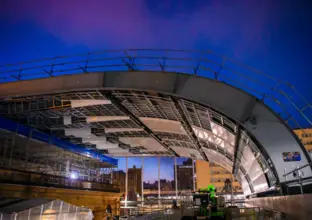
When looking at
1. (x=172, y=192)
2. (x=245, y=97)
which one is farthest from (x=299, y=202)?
(x=172, y=192)

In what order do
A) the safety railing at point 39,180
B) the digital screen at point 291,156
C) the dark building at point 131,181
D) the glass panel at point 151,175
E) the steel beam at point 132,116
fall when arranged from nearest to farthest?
the digital screen at point 291,156 → the steel beam at point 132,116 → the safety railing at point 39,180 → the glass panel at point 151,175 → the dark building at point 131,181

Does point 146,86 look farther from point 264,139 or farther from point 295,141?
point 295,141

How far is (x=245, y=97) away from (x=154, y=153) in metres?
27.4

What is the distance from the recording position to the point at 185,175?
42.1 m

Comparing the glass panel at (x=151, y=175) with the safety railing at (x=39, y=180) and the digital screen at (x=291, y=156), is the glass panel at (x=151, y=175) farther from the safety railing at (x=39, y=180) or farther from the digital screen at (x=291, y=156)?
the digital screen at (x=291, y=156)

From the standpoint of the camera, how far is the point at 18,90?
17.9 m

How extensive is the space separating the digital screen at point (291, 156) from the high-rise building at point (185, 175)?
30.7 metres

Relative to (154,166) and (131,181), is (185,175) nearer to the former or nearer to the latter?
(154,166)

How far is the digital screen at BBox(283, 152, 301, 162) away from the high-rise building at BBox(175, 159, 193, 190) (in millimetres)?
30735

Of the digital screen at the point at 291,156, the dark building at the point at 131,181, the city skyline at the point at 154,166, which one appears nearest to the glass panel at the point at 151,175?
the city skyline at the point at 154,166

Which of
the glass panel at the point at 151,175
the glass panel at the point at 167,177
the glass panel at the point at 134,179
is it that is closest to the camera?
the glass panel at the point at 167,177

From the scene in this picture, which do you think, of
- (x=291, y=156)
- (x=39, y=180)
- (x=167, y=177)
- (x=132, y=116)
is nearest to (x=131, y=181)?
(x=167, y=177)

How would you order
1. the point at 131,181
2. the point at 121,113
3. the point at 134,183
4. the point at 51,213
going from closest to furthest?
the point at 51,213 → the point at 121,113 → the point at 134,183 → the point at 131,181

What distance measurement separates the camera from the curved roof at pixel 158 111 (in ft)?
39.0
